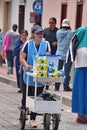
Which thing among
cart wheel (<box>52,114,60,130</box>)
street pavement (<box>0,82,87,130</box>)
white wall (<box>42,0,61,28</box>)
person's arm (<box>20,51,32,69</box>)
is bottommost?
street pavement (<box>0,82,87,130</box>)

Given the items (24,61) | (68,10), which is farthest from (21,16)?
(24,61)

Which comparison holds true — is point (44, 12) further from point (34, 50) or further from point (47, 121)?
point (47, 121)

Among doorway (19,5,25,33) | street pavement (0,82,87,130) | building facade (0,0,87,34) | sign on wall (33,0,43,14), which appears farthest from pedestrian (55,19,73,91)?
doorway (19,5,25,33)

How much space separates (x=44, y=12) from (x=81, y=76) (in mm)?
14068

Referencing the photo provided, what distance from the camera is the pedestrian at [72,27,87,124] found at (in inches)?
368

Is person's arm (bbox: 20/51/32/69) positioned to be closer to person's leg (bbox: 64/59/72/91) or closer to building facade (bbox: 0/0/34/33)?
person's leg (bbox: 64/59/72/91)

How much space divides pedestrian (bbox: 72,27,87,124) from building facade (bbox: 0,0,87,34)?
32.8 ft

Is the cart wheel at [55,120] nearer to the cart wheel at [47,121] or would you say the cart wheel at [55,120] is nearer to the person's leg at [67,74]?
the cart wheel at [47,121]

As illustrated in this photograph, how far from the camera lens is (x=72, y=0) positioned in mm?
20719

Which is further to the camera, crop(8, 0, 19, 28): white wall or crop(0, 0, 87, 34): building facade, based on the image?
crop(8, 0, 19, 28): white wall

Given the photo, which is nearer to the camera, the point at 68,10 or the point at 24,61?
the point at 24,61

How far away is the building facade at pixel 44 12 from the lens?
66.5ft

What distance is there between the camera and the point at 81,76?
30.9ft

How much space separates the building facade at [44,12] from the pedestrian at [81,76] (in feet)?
32.8
